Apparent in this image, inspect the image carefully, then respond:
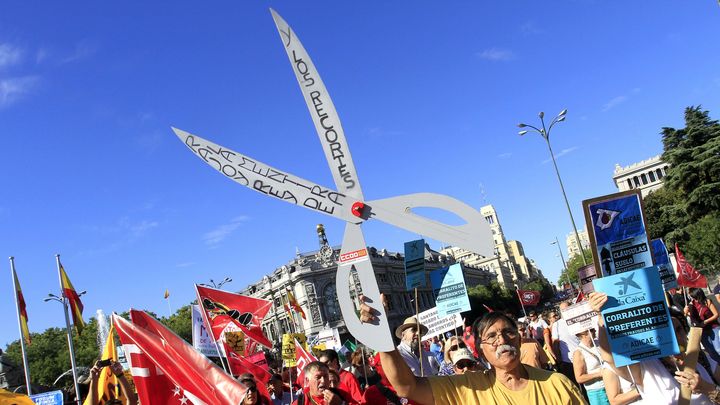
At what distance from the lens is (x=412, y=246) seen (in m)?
8.90

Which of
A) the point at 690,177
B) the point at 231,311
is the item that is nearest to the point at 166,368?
the point at 231,311

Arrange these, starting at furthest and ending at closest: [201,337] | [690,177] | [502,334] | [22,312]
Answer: [690,177] < [22,312] < [201,337] < [502,334]

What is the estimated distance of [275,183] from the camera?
3.38m

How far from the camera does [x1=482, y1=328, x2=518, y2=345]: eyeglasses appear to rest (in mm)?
3068

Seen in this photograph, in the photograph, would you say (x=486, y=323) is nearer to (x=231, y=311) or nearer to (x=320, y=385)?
(x=320, y=385)

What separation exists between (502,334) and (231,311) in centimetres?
657

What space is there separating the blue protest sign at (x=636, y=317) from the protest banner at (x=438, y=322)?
18.4 feet

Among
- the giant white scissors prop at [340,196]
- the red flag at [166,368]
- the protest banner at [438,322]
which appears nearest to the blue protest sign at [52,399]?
the red flag at [166,368]

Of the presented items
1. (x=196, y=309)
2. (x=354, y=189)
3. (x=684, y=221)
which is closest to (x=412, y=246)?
(x=196, y=309)

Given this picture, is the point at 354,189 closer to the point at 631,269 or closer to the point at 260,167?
the point at 260,167

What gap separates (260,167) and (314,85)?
1.95 ft

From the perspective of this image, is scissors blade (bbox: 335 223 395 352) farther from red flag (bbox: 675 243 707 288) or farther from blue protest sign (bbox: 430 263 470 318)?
red flag (bbox: 675 243 707 288)

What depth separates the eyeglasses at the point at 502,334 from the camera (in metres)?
3.07

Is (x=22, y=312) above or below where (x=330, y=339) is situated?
above
